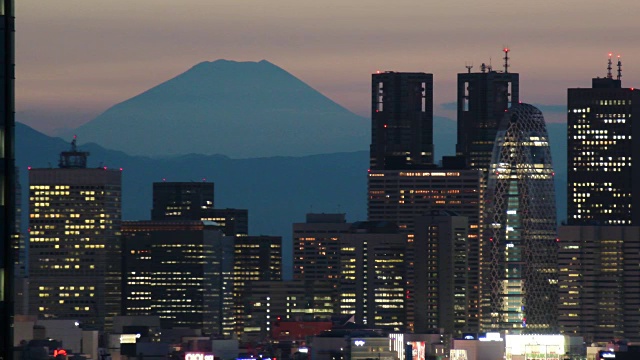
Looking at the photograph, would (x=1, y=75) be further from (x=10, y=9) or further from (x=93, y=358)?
(x=93, y=358)

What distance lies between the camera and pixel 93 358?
197 m

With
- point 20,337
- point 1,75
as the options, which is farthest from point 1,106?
point 20,337

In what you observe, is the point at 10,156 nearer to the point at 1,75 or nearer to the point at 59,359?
the point at 1,75

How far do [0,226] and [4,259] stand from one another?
0.43m

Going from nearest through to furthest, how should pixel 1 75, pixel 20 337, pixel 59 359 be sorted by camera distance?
pixel 1 75, pixel 59 359, pixel 20 337

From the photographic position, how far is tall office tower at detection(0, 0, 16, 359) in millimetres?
25422

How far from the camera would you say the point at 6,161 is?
25.6m

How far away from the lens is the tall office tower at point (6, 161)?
25422 mm

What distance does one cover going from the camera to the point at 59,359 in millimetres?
149125

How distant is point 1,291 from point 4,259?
42 centimetres

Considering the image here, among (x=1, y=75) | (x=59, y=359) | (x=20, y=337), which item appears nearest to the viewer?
(x=1, y=75)

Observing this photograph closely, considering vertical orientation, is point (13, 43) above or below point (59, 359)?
above

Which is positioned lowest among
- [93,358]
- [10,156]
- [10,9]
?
[93,358]

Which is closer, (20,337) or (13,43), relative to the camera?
(13,43)
